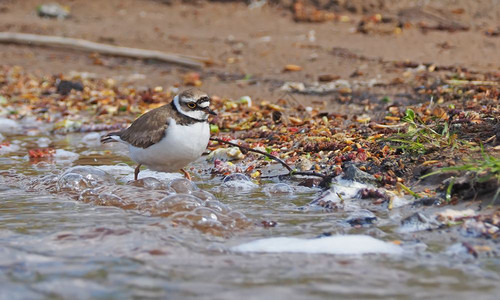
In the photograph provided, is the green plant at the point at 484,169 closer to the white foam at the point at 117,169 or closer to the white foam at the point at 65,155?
the white foam at the point at 117,169

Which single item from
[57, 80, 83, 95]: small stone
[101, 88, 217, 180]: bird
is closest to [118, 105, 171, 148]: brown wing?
[101, 88, 217, 180]: bird

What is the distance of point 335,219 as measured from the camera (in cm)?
516

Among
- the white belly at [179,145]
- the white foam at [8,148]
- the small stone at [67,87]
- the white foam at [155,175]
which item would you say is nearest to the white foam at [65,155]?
the white foam at [8,148]

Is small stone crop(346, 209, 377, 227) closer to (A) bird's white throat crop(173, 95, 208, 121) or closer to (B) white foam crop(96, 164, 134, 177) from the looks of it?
(A) bird's white throat crop(173, 95, 208, 121)

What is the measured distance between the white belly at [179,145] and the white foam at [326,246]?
162 cm

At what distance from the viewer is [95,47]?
1280 centimetres

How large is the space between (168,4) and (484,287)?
12240mm

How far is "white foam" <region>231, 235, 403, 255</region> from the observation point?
443cm

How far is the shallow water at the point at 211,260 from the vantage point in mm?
3791

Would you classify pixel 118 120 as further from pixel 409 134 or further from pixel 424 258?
pixel 424 258

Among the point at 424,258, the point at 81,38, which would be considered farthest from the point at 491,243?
the point at 81,38

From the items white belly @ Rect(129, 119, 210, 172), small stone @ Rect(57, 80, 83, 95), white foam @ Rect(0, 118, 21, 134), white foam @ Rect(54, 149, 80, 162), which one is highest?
white belly @ Rect(129, 119, 210, 172)

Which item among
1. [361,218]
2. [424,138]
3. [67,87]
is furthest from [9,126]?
[361,218]

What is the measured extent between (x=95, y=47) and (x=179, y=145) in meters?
7.30
